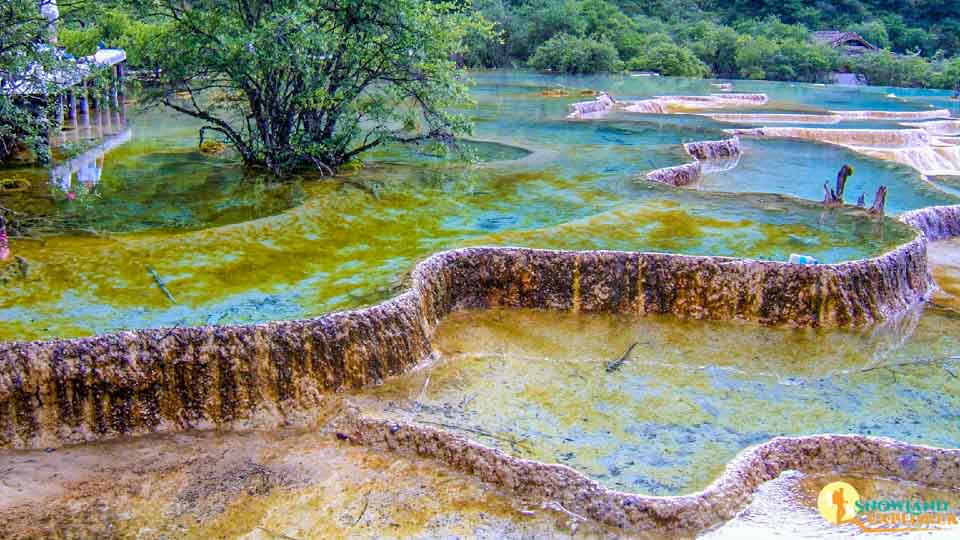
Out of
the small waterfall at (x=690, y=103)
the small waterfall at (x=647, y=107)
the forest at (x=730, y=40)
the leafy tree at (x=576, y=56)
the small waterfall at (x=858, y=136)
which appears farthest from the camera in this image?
the forest at (x=730, y=40)

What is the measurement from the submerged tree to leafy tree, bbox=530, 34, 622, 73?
3882 cm

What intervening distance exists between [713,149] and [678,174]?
460 centimetres

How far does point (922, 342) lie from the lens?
32.7 ft

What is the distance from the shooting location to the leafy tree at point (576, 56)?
52188 millimetres

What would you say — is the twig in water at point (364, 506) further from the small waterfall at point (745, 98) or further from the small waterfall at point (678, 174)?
the small waterfall at point (745, 98)

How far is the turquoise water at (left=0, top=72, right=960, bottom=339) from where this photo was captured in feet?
29.4

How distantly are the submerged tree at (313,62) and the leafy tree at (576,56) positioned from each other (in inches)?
1528

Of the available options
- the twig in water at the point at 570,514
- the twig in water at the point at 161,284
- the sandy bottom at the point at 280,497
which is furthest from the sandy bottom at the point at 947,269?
the twig in water at the point at 161,284

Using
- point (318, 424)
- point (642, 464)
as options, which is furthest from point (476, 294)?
point (642, 464)

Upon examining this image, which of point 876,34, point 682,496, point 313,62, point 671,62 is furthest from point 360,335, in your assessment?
point 876,34

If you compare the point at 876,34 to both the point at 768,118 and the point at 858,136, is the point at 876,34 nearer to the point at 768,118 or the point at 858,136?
the point at 768,118

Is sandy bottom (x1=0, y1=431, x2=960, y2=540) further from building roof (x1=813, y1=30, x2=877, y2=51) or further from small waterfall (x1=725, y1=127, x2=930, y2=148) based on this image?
building roof (x1=813, y1=30, x2=877, y2=51)

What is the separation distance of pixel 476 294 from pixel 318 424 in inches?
131

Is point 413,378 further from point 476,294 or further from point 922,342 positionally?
point 922,342
